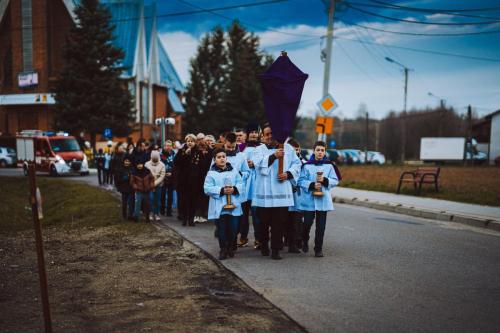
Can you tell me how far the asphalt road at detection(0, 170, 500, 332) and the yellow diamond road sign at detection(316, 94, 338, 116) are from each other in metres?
8.58

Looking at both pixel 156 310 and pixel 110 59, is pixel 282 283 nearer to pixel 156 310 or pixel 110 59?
pixel 156 310

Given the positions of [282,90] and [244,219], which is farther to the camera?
[244,219]

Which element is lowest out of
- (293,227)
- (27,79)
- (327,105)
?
(293,227)

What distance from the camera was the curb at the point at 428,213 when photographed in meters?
11.2

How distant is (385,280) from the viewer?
6.25 metres

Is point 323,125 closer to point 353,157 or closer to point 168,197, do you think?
point 168,197

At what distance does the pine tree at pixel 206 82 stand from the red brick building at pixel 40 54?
720cm

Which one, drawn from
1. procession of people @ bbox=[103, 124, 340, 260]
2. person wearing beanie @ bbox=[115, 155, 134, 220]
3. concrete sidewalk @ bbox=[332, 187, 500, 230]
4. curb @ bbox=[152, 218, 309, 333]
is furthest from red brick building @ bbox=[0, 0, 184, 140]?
procession of people @ bbox=[103, 124, 340, 260]

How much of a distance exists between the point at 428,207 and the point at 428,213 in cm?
84

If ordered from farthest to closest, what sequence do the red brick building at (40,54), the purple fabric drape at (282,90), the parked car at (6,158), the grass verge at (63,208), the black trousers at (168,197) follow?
the red brick building at (40,54) < the parked car at (6,158) < the black trousers at (168,197) < the grass verge at (63,208) < the purple fabric drape at (282,90)

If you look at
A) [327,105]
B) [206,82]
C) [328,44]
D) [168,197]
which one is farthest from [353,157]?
[168,197]

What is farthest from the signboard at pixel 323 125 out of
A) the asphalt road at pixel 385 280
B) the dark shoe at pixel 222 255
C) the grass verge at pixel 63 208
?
the dark shoe at pixel 222 255

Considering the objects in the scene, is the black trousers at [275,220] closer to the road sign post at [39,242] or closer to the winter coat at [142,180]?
the road sign post at [39,242]

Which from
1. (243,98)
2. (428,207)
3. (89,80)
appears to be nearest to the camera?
(428,207)
